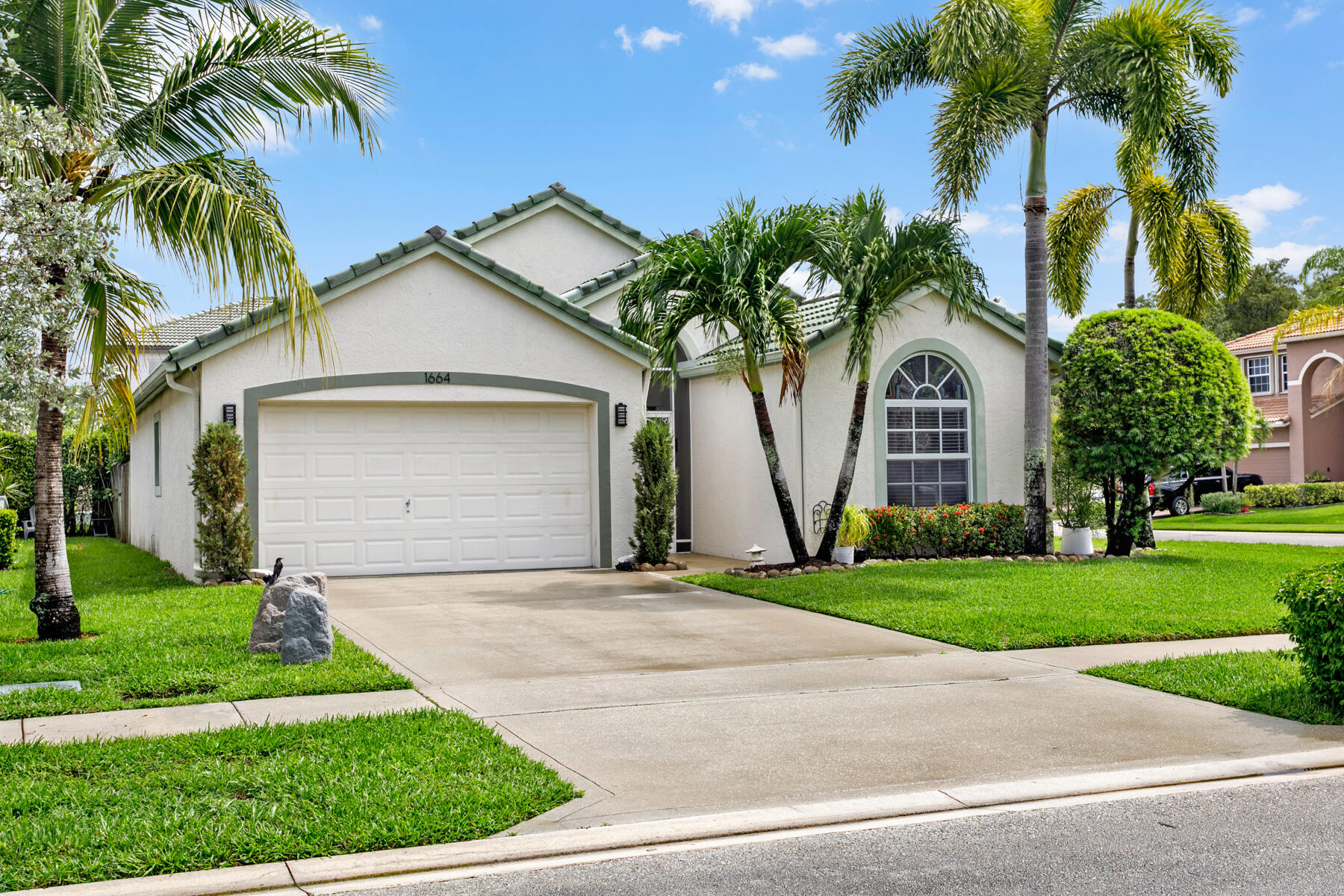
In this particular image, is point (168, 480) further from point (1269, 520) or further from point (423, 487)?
point (1269, 520)

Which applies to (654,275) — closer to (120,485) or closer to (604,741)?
(604,741)

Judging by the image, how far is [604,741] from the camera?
6.48 meters

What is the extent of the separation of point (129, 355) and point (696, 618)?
245 inches

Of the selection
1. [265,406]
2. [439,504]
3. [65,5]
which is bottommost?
[439,504]

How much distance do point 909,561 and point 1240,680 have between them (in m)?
8.38

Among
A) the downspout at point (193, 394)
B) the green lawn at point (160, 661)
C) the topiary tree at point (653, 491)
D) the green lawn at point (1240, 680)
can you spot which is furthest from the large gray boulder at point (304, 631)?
the topiary tree at point (653, 491)

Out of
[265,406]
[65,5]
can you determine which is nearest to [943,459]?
[265,406]

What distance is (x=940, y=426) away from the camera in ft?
57.3

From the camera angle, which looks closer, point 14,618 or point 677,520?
point 14,618

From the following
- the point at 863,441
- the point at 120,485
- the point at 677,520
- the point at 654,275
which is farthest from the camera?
the point at 120,485

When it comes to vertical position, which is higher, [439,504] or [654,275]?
[654,275]

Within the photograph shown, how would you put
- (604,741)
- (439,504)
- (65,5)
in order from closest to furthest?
(604,741) → (65,5) → (439,504)

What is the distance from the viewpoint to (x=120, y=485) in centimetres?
2670

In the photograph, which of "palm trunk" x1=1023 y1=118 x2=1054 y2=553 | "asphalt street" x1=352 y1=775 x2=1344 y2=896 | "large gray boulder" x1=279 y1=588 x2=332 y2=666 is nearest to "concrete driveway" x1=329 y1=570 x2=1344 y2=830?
"asphalt street" x1=352 y1=775 x2=1344 y2=896
